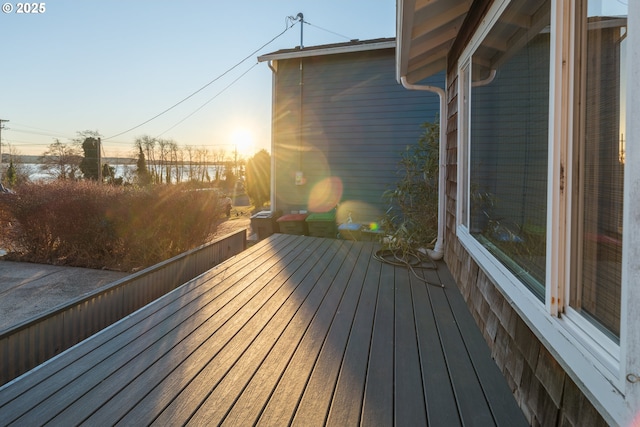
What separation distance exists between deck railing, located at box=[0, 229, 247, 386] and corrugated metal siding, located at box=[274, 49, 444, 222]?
4.02 metres

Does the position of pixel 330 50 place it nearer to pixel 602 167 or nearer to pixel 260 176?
pixel 602 167

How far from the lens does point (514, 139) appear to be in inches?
57.0

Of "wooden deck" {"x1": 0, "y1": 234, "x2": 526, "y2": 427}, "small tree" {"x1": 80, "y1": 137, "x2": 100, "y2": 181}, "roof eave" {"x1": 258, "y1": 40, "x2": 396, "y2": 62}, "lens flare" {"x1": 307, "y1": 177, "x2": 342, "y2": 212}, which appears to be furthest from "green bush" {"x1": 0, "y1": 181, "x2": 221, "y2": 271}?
"small tree" {"x1": 80, "y1": 137, "x2": 100, "y2": 181}

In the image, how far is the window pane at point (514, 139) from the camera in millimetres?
1141

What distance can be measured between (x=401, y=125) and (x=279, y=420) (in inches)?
233

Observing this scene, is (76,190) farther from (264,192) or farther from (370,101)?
(264,192)

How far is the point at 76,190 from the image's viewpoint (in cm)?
509

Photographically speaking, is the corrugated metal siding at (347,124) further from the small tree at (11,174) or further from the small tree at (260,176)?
the small tree at (11,174)

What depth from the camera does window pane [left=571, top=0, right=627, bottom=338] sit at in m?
0.74

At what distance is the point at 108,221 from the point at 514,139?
5.30 meters

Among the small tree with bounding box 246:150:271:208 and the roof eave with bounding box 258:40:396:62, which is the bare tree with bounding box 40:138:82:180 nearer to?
the small tree with bounding box 246:150:271:208

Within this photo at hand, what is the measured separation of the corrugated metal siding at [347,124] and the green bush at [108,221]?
2.33 meters

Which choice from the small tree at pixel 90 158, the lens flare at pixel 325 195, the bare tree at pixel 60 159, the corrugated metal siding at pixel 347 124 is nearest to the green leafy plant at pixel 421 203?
the corrugated metal siding at pixel 347 124

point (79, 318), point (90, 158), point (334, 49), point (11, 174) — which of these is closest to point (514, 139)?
point (79, 318)
